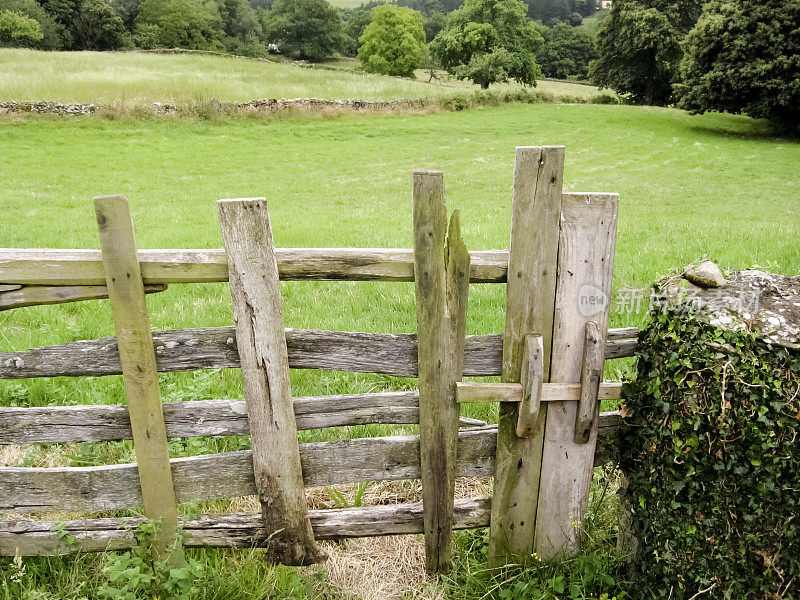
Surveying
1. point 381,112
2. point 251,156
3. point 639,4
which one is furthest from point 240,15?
point 251,156

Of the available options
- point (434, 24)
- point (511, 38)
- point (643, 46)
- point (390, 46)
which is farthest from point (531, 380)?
point (434, 24)

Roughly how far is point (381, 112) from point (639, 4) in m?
25.5

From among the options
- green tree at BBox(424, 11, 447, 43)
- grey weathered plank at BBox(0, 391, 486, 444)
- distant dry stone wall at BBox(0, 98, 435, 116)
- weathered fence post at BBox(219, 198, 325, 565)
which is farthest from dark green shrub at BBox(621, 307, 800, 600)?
green tree at BBox(424, 11, 447, 43)

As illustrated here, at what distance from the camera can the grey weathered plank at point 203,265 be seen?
2.74 metres

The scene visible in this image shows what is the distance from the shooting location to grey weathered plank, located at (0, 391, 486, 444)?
303cm

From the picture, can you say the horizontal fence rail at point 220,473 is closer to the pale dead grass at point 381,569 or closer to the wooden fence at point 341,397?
the wooden fence at point 341,397

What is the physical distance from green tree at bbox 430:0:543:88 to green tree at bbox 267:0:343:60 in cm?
3279

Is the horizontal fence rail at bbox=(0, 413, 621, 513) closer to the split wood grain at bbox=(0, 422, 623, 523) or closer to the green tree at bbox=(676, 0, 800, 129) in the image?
the split wood grain at bbox=(0, 422, 623, 523)

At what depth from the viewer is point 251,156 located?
1991 cm

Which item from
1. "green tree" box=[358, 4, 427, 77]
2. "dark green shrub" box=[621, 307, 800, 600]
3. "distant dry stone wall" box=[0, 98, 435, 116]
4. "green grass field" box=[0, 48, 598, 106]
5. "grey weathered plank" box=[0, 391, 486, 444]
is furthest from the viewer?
"green tree" box=[358, 4, 427, 77]

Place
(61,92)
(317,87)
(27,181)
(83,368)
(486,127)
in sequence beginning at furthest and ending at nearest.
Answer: (317,87)
(486,127)
(61,92)
(27,181)
(83,368)

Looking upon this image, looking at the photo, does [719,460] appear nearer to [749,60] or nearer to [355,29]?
[749,60]

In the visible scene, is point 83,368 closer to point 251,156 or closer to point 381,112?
point 251,156

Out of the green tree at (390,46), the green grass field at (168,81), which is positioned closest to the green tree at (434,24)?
the green tree at (390,46)
